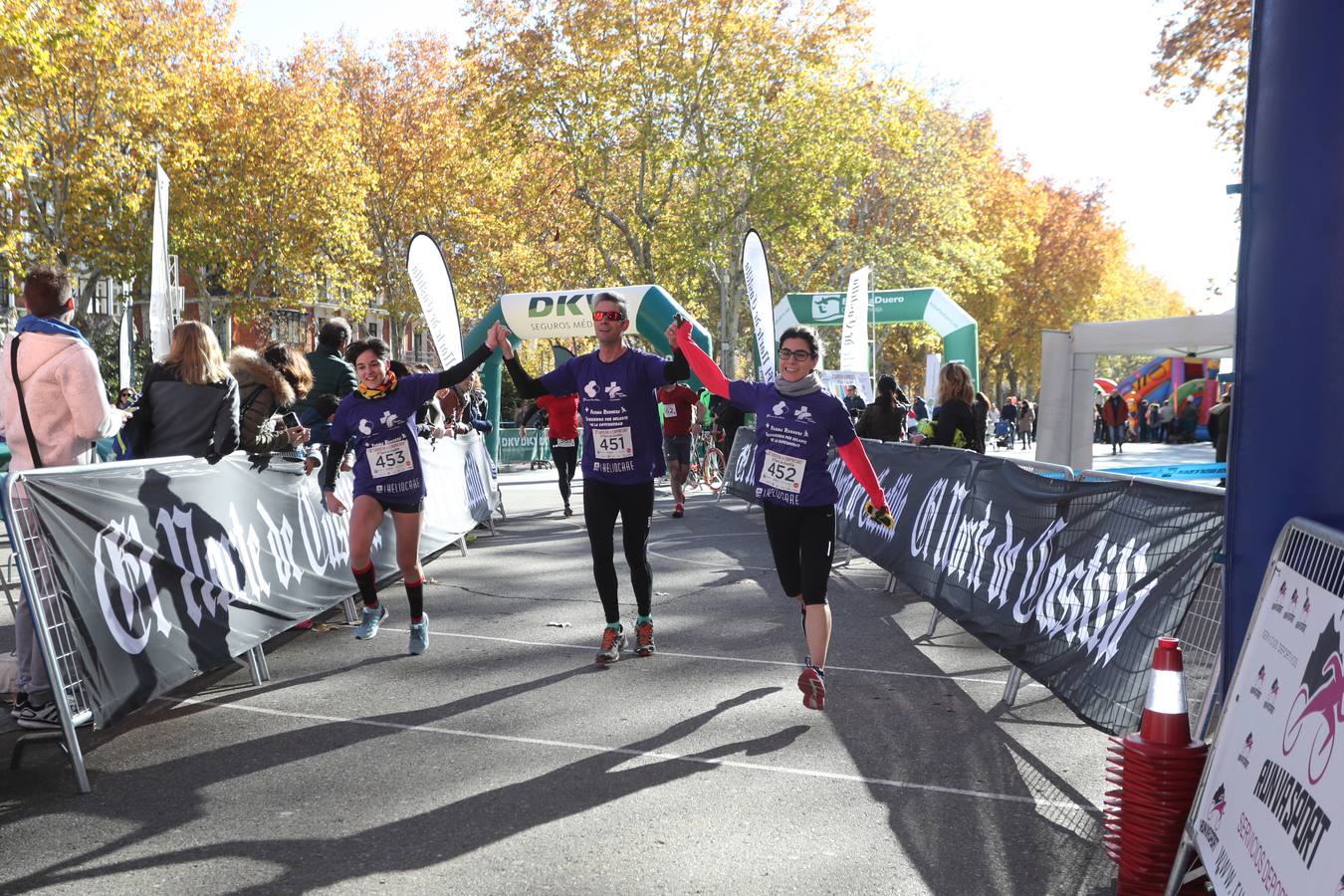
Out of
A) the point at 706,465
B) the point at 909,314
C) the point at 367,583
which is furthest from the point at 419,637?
the point at 909,314

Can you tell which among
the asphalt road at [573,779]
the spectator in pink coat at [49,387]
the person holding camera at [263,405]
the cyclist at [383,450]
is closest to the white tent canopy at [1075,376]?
the asphalt road at [573,779]

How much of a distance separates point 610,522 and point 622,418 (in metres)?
0.62

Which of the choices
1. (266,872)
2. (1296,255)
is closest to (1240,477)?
(1296,255)

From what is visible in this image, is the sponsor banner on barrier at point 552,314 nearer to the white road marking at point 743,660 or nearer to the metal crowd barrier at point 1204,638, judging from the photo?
the white road marking at point 743,660

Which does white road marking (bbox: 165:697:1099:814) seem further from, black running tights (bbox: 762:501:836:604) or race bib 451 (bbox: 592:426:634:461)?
race bib 451 (bbox: 592:426:634:461)

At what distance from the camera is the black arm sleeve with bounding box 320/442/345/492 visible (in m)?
7.08

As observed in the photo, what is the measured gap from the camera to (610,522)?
270 inches

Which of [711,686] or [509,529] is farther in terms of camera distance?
[509,529]

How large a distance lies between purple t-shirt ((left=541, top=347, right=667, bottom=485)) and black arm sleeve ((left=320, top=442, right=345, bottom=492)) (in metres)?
1.34

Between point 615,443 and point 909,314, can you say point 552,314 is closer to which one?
point 909,314

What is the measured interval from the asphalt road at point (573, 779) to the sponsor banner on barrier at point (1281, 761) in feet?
2.87

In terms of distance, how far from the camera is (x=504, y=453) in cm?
3138

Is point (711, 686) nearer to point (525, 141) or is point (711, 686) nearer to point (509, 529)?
point (509, 529)

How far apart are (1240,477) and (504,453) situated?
2847 centimetres
